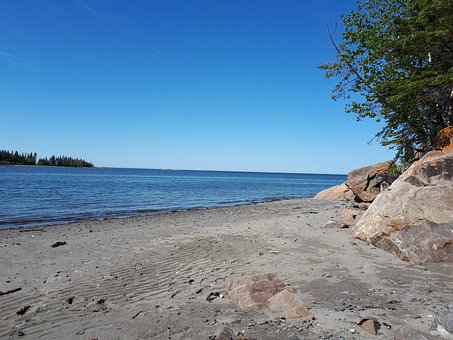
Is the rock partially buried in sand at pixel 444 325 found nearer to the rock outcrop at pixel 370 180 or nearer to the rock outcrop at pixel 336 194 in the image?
the rock outcrop at pixel 370 180

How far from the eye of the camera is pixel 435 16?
11.9m

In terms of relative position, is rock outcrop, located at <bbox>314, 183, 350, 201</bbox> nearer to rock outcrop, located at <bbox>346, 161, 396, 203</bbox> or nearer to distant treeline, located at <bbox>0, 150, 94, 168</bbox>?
rock outcrop, located at <bbox>346, 161, 396, 203</bbox>

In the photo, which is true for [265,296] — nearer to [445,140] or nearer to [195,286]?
[195,286]

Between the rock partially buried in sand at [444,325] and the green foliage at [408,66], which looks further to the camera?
the green foliage at [408,66]

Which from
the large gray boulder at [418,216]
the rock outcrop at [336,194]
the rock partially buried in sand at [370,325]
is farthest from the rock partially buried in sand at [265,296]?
the rock outcrop at [336,194]

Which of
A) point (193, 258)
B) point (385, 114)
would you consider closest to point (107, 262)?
point (193, 258)

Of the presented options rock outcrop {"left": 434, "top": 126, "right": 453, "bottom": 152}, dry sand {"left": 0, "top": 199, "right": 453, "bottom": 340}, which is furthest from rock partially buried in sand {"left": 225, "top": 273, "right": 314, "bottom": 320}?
rock outcrop {"left": 434, "top": 126, "right": 453, "bottom": 152}

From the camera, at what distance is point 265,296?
17.2 ft

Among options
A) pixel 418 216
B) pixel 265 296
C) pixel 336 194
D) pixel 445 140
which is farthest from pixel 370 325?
pixel 336 194

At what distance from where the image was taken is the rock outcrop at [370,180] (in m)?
17.6

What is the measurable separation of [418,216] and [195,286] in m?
6.04

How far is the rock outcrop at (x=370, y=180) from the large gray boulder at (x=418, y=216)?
7707mm

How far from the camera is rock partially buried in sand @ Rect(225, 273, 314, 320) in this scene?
15.5 feet

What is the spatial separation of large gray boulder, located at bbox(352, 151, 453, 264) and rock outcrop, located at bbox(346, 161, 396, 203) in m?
7.71
